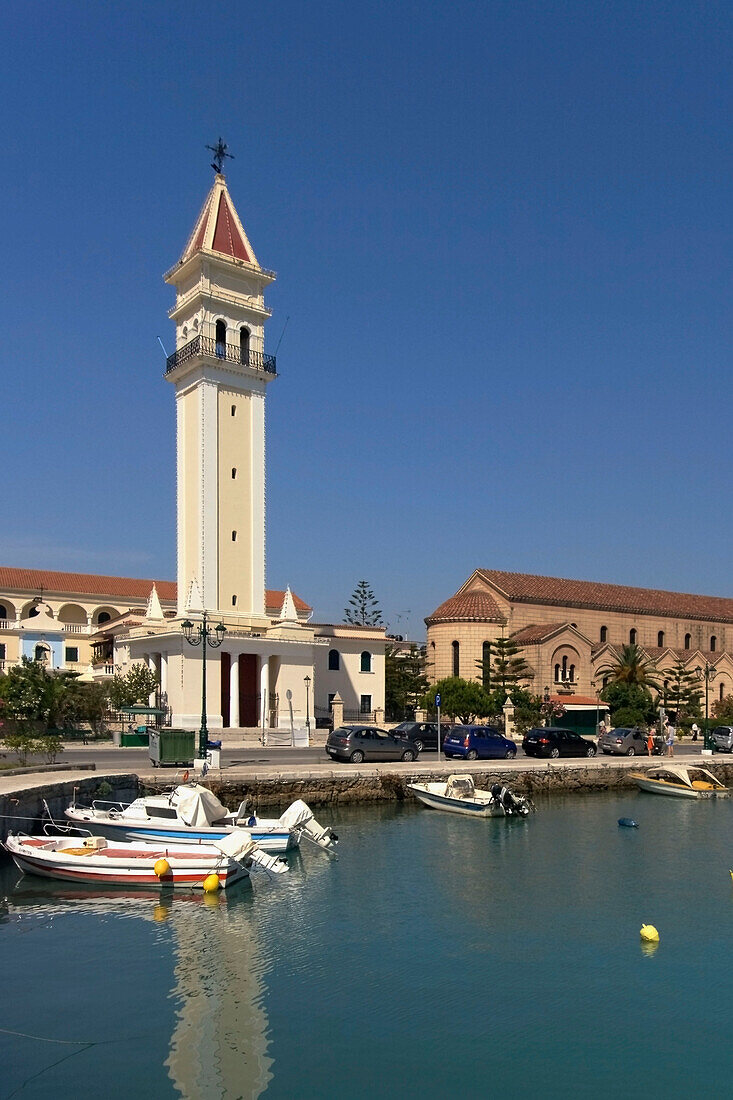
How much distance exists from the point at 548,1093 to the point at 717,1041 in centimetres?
298

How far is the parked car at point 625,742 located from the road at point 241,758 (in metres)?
1.75

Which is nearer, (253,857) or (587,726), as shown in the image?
(253,857)

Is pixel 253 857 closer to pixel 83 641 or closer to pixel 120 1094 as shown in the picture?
pixel 120 1094

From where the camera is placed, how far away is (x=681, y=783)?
115ft

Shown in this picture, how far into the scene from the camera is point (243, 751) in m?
40.4

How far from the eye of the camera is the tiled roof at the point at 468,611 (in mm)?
67062

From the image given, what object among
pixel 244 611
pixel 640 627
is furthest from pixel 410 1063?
pixel 640 627

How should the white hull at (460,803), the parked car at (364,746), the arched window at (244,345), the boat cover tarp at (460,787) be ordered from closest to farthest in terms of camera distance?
1. the white hull at (460,803)
2. the boat cover tarp at (460,787)
3. the parked car at (364,746)
4. the arched window at (244,345)

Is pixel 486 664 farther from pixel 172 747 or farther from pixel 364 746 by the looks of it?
pixel 172 747

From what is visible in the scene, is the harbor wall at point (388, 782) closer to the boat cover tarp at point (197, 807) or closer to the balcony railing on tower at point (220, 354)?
the boat cover tarp at point (197, 807)

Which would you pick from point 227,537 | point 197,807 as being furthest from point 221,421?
point 197,807

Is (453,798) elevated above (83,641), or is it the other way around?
(83,641)

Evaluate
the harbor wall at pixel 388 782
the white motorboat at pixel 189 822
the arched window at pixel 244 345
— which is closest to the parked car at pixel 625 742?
the harbor wall at pixel 388 782

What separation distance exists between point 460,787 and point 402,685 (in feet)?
122
